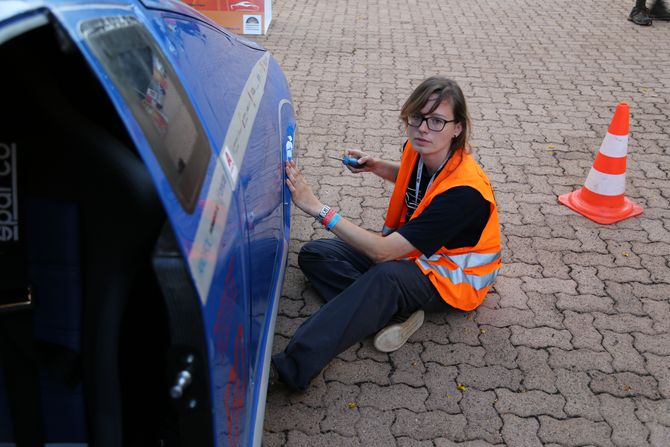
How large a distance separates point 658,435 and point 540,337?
2.15ft

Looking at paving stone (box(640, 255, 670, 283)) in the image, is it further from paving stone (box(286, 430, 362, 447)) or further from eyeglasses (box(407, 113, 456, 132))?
paving stone (box(286, 430, 362, 447))

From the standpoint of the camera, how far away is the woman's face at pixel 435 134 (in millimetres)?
2623

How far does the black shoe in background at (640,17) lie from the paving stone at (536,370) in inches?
284

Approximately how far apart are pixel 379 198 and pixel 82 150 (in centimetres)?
284

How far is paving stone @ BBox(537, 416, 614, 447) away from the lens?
2.44m

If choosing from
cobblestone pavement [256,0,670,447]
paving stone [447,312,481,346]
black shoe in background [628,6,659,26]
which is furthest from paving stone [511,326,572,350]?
black shoe in background [628,6,659,26]

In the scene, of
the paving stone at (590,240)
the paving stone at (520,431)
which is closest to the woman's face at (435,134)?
the paving stone at (520,431)

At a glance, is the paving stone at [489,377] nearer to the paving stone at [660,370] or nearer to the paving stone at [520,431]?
the paving stone at [520,431]

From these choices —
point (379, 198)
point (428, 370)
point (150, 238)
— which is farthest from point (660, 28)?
point (150, 238)

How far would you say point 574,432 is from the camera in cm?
248

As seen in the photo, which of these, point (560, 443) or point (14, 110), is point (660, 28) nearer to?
point (560, 443)

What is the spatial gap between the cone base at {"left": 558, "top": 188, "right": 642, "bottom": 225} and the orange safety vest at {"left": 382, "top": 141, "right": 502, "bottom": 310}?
4.45 ft

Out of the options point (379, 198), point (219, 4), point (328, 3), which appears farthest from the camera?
point (328, 3)

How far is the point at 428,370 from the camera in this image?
9.18ft
